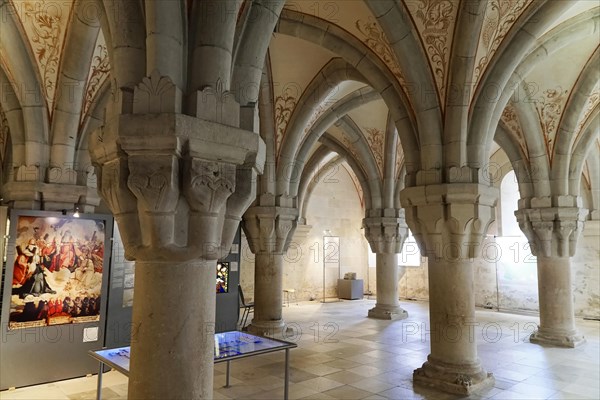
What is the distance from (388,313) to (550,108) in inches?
194

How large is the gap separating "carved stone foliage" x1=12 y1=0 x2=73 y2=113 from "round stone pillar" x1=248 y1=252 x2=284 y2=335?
3.77 m

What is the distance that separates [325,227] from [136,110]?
1152 cm

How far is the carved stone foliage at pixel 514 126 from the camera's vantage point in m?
6.69

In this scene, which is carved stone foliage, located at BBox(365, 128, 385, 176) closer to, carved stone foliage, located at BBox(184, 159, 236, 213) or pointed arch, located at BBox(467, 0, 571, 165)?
pointed arch, located at BBox(467, 0, 571, 165)

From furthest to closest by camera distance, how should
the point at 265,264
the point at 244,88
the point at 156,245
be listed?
the point at 265,264 < the point at 244,88 < the point at 156,245

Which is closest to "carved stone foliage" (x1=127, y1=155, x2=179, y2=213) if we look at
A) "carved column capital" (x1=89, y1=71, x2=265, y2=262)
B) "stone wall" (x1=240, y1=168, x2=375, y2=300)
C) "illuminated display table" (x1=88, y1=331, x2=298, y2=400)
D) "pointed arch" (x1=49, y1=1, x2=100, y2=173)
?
"carved column capital" (x1=89, y1=71, x2=265, y2=262)

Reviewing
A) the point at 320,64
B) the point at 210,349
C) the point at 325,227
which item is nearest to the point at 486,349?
the point at 320,64

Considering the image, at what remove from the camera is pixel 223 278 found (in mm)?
6465

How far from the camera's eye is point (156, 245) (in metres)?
1.96

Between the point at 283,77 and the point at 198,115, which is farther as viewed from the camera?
the point at 283,77

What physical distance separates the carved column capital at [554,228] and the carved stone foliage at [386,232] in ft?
8.79

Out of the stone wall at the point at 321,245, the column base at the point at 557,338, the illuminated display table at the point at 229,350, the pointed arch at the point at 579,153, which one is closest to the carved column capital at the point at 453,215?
the illuminated display table at the point at 229,350

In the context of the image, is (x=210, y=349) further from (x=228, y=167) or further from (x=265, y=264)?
(x=265, y=264)

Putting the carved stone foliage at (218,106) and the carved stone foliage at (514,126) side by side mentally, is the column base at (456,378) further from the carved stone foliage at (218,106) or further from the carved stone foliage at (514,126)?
the carved stone foliage at (514,126)
